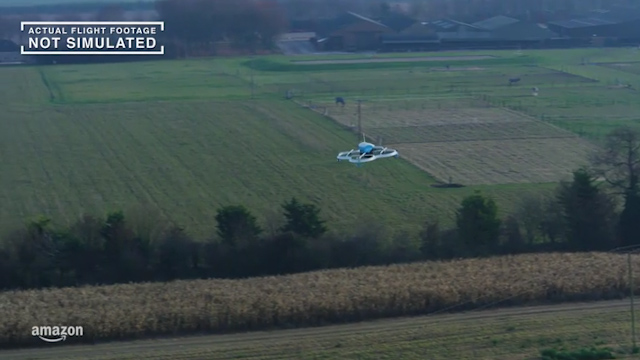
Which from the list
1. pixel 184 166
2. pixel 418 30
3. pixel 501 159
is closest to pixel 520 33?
pixel 418 30

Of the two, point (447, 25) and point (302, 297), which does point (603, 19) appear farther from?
point (302, 297)

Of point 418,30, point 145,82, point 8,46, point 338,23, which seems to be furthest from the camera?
point 338,23

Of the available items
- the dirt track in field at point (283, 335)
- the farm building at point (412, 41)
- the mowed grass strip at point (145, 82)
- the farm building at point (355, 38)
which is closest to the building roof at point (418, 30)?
the farm building at point (412, 41)

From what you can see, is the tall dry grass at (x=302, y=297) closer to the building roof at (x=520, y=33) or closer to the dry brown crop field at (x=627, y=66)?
the dry brown crop field at (x=627, y=66)

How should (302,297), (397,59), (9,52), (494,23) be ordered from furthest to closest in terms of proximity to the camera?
1. (494,23)
2. (397,59)
3. (9,52)
4. (302,297)

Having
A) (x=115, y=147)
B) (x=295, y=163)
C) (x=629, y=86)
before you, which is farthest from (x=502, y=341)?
(x=629, y=86)

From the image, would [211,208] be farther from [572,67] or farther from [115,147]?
[572,67]

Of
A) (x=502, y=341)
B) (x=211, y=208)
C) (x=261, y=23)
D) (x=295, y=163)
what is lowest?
(x=502, y=341)
